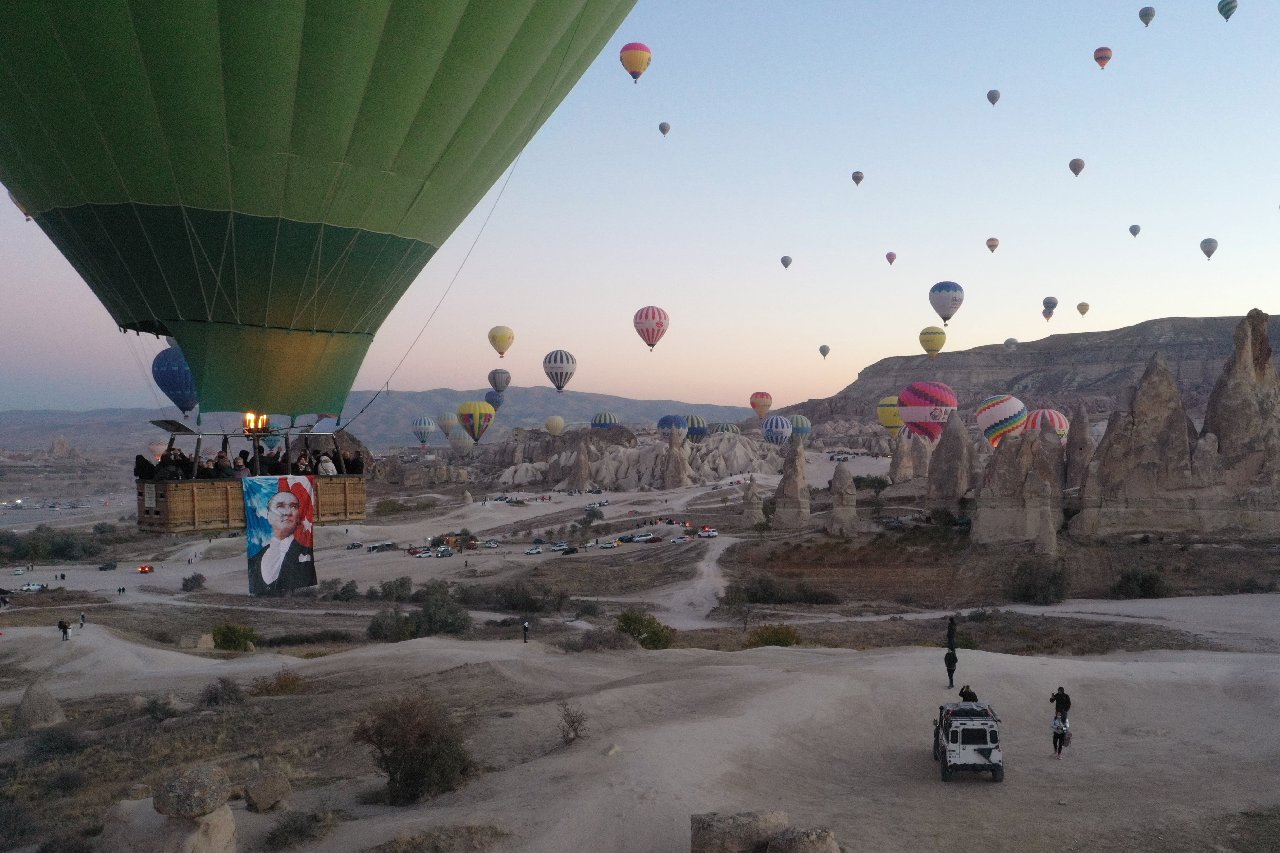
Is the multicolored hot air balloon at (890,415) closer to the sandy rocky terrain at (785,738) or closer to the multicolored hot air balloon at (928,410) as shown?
the multicolored hot air balloon at (928,410)

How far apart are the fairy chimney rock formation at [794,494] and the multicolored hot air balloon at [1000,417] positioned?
28.6 m

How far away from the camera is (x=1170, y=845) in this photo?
32.8 feet

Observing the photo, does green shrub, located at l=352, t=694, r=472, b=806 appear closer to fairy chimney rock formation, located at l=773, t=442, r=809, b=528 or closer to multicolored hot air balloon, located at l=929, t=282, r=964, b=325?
fairy chimney rock formation, located at l=773, t=442, r=809, b=528

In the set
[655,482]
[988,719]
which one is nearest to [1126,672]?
[988,719]

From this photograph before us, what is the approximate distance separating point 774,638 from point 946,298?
227 feet

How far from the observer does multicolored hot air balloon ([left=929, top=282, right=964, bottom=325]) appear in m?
87.8

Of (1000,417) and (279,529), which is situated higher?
(1000,417)

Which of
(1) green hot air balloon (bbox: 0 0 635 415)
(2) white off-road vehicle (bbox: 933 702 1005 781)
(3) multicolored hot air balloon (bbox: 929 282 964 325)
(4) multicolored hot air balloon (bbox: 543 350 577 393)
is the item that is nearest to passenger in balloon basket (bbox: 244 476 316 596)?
(1) green hot air balloon (bbox: 0 0 635 415)

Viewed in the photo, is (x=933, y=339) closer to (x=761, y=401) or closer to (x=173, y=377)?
(x=761, y=401)

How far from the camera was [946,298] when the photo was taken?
87.9 metres

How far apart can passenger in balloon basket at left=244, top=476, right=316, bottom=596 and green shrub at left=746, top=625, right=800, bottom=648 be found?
1604cm

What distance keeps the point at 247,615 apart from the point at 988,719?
1350 inches

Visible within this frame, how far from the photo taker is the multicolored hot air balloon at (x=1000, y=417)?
7586 centimetres

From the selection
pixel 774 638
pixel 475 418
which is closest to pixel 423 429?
pixel 475 418
